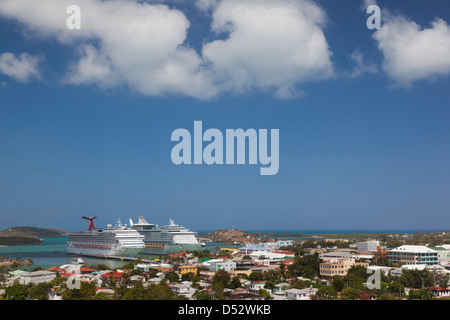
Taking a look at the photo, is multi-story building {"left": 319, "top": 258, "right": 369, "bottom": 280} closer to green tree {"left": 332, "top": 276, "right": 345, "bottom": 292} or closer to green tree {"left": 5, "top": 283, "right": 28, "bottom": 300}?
green tree {"left": 332, "top": 276, "right": 345, "bottom": 292}

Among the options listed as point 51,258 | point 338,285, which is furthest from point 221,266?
point 51,258

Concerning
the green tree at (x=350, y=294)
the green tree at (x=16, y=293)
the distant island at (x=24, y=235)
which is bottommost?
the distant island at (x=24, y=235)

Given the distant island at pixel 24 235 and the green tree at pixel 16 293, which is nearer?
the green tree at pixel 16 293

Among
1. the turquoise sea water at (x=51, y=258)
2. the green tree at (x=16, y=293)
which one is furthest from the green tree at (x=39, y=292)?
the turquoise sea water at (x=51, y=258)

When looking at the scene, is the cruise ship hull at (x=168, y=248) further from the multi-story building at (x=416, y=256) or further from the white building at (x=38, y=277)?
the multi-story building at (x=416, y=256)

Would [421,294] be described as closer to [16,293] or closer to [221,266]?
[221,266]
